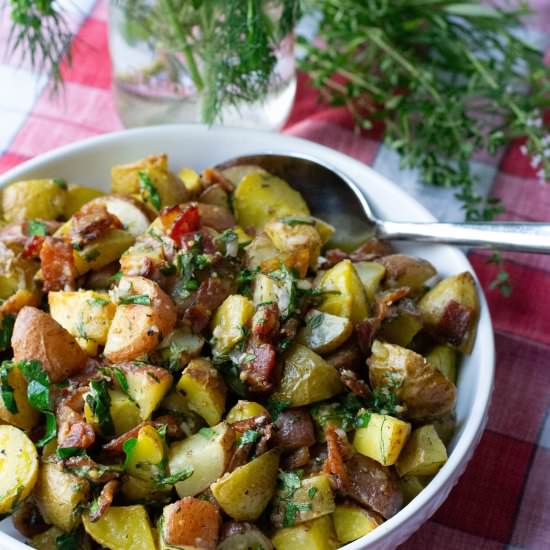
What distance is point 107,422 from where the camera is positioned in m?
1.71

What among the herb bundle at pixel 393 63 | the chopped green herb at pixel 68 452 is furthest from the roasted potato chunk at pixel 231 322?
the herb bundle at pixel 393 63

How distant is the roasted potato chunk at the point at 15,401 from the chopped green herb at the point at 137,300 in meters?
0.24

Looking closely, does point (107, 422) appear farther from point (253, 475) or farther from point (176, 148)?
point (176, 148)

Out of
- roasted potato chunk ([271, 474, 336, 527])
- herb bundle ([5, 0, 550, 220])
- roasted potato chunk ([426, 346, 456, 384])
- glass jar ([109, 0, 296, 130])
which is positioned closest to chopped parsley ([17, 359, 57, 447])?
roasted potato chunk ([271, 474, 336, 527])

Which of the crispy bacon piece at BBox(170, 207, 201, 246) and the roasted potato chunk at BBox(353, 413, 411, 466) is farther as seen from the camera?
the crispy bacon piece at BBox(170, 207, 201, 246)

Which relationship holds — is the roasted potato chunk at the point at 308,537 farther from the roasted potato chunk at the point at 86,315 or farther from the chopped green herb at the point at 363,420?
the roasted potato chunk at the point at 86,315

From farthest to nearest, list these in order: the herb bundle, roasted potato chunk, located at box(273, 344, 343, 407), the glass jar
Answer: the glass jar
the herb bundle
roasted potato chunk, located at box(273, 344, 343, 407)

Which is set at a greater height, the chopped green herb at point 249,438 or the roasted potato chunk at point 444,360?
the roasted potato chunk at point 444,360

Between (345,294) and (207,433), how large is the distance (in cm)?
42

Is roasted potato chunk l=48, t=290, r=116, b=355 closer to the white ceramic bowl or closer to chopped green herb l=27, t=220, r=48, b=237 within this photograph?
chopped green herb l=27, t=220, r=48, b=237

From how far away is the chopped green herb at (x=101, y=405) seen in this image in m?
1.69

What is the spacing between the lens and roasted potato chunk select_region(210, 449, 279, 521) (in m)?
1.61

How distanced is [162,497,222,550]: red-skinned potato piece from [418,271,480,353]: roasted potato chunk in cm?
68

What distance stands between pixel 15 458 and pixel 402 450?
28.8 inches
